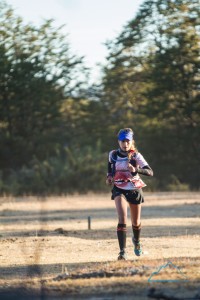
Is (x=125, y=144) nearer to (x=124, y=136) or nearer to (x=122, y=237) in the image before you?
(x=124, y=136)

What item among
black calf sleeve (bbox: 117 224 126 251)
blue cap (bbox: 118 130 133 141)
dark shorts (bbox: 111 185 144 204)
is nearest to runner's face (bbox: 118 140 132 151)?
blue cap (bbox: 118 130 133 141)

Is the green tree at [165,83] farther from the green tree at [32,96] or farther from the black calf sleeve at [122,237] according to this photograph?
the black calf sleeve at [122,237]

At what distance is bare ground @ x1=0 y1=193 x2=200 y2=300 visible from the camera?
9531 millimetres

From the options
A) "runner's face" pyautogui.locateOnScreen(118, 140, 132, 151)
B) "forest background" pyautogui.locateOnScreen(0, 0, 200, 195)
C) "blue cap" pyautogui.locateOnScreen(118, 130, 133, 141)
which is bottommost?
"forest background" pyautogui.locateOnScreen(0, 0, 200, 195)

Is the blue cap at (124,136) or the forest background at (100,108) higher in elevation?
the blue cap at (124,136)

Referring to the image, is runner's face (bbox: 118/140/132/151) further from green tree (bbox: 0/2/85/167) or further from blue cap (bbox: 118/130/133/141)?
green tree (bbox: 0/2/85/167)

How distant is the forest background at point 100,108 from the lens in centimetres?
3994

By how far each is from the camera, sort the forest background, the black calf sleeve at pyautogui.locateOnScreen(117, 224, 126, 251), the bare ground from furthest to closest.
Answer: the forest background < the black calf sleeve at pyautogui.locateOnScreen(117, 224, 126, 251) < the bare ground

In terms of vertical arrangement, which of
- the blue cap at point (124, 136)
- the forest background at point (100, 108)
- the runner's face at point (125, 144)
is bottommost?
the forest background at point (100, 108)

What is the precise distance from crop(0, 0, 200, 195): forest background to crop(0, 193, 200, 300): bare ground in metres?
13.6

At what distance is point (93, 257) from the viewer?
1326 cm

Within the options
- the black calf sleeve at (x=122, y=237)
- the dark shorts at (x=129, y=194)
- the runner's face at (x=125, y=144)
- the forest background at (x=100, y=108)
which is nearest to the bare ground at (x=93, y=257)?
the black calf sleeve at (x=122, y=237)

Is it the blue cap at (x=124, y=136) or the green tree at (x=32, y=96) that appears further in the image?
the green tree at (x=32, y=96)

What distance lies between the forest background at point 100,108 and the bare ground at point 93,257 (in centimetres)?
1355
